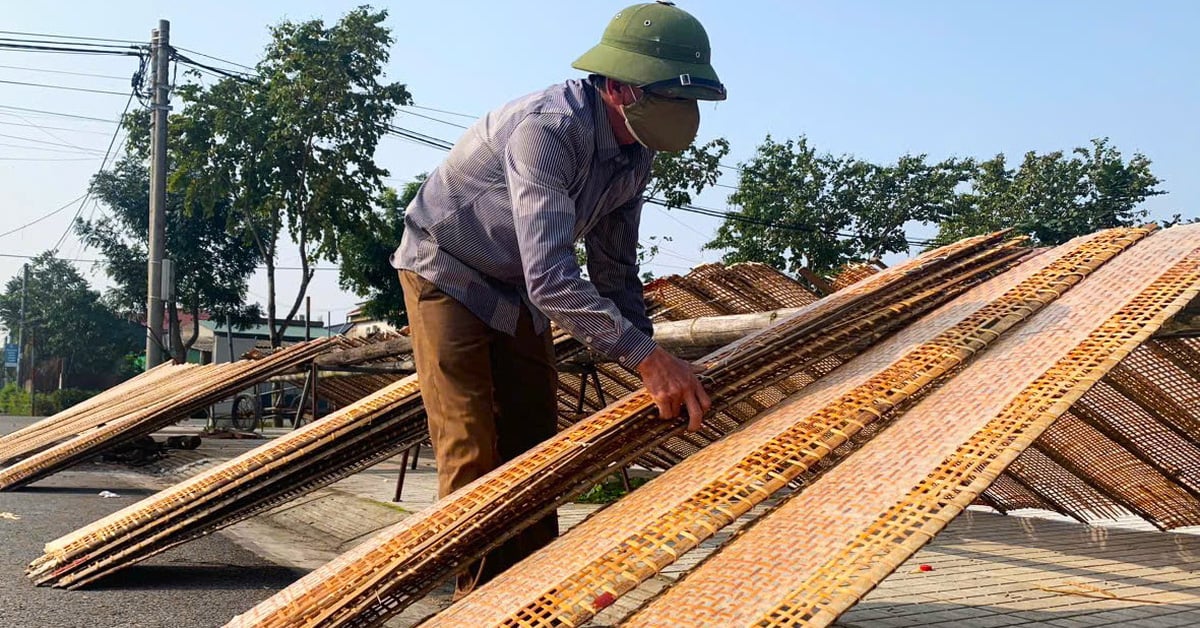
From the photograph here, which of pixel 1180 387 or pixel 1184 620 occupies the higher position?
pixel 1180 387

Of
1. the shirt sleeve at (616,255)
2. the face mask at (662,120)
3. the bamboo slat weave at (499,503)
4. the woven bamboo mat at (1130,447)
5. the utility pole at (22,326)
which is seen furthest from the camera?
the utility pole at (22,326)

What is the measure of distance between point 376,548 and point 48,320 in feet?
131

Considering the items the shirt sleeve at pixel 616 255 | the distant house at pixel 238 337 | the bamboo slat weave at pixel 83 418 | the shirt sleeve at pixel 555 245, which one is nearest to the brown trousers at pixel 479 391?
the shirt sleeve at pixel 616 255

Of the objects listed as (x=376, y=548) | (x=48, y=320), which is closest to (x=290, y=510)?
(x=376, y=548)

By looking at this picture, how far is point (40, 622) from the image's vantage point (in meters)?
3.10

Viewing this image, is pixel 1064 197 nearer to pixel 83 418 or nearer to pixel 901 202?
pixel 901 202

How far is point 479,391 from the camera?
2883mm

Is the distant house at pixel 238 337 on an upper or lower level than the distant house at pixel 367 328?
lower

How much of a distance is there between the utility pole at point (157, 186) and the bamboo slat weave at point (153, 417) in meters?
8.71

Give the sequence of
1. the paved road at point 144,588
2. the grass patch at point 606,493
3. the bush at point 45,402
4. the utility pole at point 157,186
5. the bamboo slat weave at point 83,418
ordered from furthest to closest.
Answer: the bush at point 45,402 → the utility pole at point 157,186 → the bamboo slat weave at point 83,418 → the grass patch at point 606,493 → the paved road at point 144,588

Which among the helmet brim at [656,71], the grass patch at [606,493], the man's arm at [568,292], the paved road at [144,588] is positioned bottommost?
the grass patch at [606,493]

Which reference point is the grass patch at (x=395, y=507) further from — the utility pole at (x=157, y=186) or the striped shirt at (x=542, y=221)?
the utility pole at (x=157, y=186)

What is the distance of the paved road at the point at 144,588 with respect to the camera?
3201mm

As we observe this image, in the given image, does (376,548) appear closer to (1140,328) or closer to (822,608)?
(822,608)
